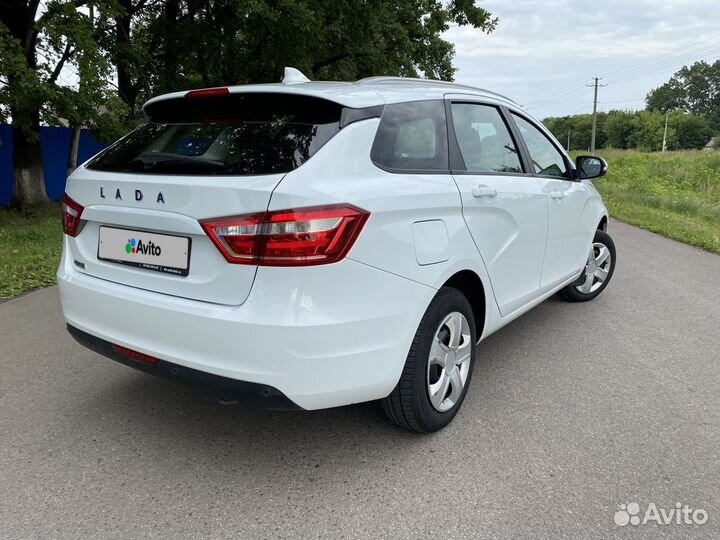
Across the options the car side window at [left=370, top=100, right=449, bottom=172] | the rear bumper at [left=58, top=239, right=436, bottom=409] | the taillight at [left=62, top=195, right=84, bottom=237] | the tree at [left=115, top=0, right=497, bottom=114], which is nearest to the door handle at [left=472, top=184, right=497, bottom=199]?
the car side window at [left=370, top=100, right=449, bottom=172]

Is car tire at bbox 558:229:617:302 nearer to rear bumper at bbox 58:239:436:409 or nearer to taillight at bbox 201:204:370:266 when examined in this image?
rear bumper at bbox 58:239:436:409

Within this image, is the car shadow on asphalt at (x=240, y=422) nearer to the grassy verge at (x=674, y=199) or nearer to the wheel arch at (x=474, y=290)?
the wheel arch at (x=474, y=290)

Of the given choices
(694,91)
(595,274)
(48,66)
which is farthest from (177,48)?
(694,91)

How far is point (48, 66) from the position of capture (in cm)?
938

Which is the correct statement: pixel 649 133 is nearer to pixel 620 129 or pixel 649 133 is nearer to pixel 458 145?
pixel 620 129

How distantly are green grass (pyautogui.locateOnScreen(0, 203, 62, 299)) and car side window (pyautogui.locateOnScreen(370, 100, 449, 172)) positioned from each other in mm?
4565

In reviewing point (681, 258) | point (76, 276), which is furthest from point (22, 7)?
point (681, 258)

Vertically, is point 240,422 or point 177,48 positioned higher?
point 177,48

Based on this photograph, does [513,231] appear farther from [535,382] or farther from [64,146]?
[64,146]

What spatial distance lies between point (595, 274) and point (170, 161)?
4.12 metres

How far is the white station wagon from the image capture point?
206 cm

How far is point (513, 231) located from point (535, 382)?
96 centimetres

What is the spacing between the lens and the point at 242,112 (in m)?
2.48

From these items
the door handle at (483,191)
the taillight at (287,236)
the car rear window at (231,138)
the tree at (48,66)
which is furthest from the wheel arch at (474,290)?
the tree at (48,66)
